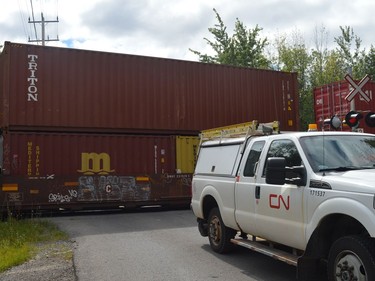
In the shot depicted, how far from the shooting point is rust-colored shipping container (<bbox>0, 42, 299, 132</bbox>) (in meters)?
13.0

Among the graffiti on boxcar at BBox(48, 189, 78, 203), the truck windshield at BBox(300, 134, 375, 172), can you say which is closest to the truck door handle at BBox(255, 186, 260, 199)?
the truck windshield at BBox(300, 134, 375, 172)

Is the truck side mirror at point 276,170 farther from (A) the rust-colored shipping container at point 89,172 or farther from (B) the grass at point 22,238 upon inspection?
(A) the rust-colored shipping container at point 89,172

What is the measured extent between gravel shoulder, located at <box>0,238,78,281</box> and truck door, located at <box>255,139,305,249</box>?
101 inches

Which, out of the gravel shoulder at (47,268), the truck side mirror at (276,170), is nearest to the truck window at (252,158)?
the truck side mirror at (276,170)

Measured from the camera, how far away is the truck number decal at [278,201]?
521cm

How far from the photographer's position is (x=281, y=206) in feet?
17.5

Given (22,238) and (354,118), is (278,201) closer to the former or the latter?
(354,118)

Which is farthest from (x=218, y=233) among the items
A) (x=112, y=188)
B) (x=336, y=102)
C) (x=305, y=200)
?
(x=336, y=102)

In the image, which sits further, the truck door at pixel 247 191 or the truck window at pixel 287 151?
the truck door at pixel 247 191

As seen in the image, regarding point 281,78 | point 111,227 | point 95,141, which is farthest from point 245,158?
point 281,78

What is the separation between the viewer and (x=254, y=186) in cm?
600

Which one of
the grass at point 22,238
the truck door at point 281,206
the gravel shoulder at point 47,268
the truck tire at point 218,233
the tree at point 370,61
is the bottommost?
the gravel shoulder at point 47,268

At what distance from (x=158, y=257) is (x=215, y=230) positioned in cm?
103

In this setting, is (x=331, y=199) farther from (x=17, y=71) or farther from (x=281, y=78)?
(x=281, y=78)
